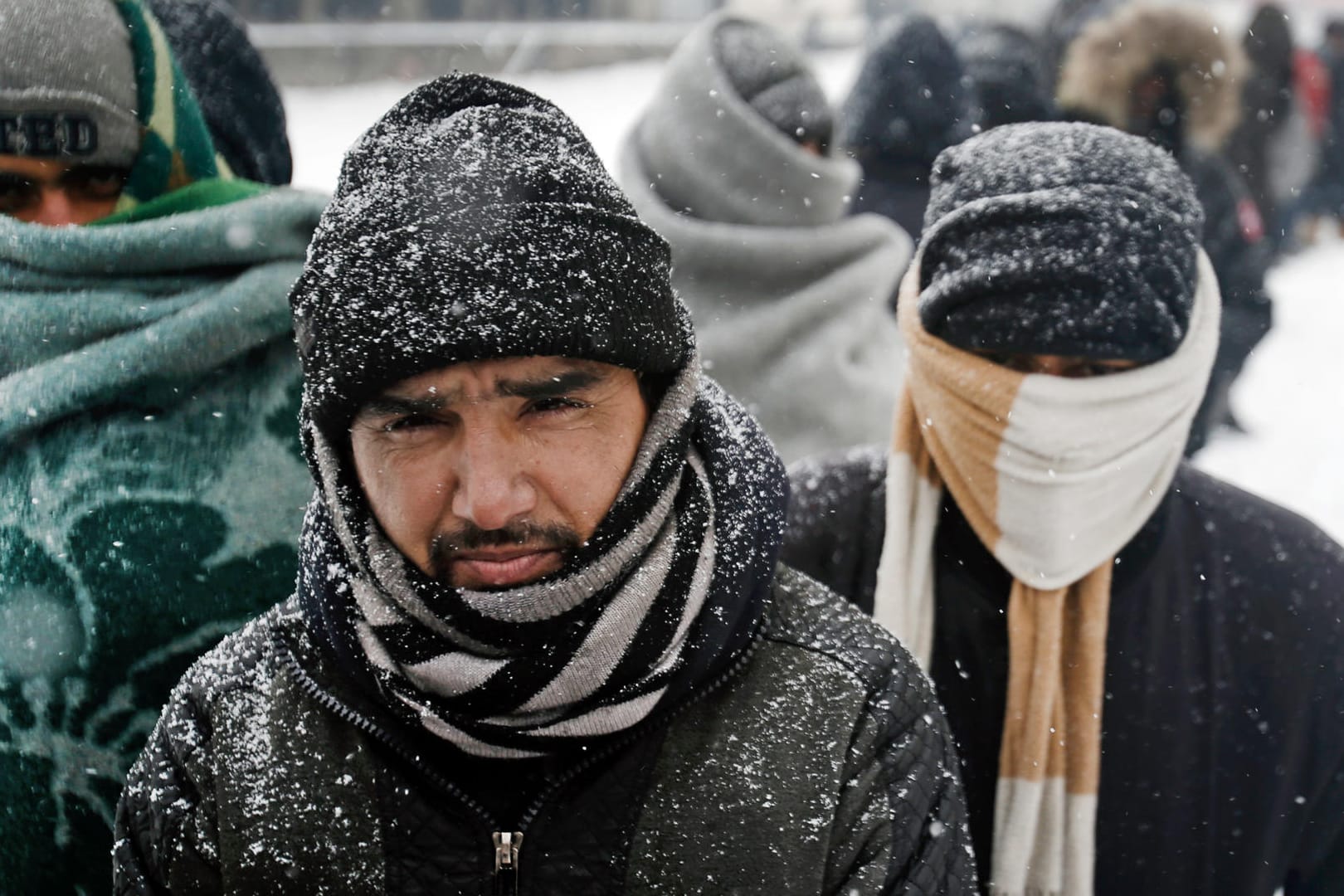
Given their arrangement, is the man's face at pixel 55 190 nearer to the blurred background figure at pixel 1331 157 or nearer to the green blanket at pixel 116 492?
the green blanket at pixel 116 492

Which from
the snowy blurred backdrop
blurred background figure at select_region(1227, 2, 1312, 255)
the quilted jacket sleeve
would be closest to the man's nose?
the quilted jacket sleeve

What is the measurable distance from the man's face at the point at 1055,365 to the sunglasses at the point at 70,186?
1338 millimetres

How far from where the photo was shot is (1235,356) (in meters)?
4.35

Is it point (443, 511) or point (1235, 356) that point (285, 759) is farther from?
point (1235, 356)

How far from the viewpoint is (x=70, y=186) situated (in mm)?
1896

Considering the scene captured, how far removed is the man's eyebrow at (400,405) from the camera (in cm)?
140

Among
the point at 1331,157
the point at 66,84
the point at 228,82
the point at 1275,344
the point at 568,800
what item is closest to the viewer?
the point at 568,800

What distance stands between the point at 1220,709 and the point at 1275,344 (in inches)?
295

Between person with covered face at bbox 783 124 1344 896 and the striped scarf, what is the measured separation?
1180 millimetres

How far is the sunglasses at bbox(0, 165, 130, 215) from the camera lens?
1864 millimetres

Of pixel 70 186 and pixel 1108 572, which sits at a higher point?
pixel 70 186

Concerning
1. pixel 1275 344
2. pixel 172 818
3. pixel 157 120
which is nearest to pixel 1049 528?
pixel 172 818

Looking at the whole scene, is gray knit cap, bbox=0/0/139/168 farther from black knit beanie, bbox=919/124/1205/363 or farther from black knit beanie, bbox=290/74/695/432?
black knit beanie, bbox=919/124/1205/363

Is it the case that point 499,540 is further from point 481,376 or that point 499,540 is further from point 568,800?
point 568,800
